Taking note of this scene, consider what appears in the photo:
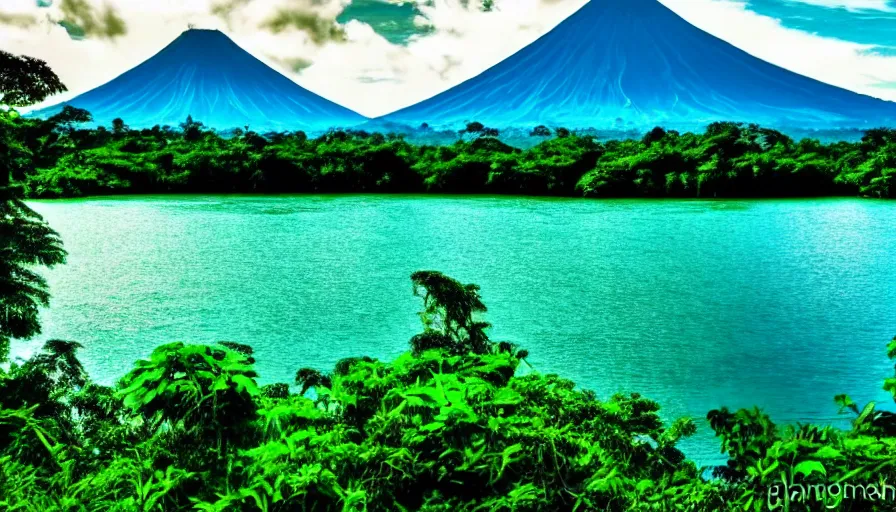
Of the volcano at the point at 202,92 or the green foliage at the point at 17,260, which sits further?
the volcano at the point at 202,92

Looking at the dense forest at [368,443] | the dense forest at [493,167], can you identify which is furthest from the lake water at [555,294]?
the dense forest at [493,167]

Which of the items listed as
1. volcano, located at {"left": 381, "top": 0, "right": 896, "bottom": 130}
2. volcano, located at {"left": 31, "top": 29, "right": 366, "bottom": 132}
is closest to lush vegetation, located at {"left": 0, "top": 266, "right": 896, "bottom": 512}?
volcano, located at {"left": 381, "top": 0, "right": 896, "bottom": 130}

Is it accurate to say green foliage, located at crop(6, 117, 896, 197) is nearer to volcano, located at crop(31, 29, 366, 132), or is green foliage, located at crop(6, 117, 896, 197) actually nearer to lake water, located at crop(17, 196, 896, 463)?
lake water, located at crop(17, 196, 896, 463)

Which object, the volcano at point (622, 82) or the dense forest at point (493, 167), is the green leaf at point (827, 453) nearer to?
the dense forest at point (493, 167)

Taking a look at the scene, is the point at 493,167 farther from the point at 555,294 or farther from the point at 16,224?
the point at 16,224

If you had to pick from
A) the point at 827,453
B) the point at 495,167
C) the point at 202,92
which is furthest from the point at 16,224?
the point at 202,92

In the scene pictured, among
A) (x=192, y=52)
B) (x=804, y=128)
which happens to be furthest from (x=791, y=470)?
(x=192, y=52)
